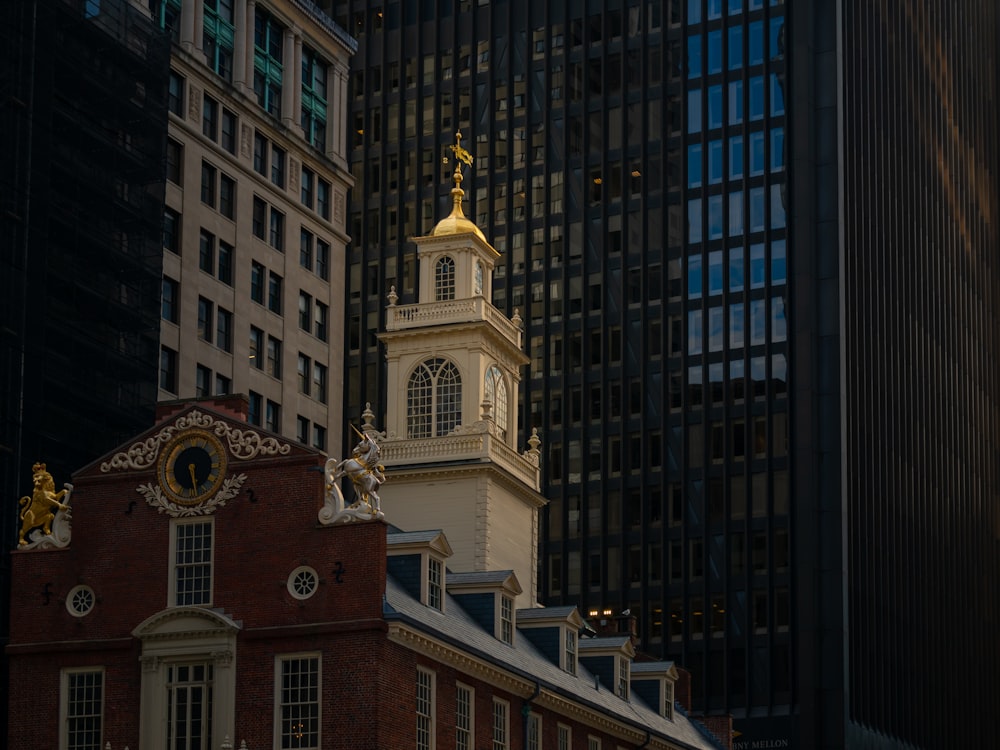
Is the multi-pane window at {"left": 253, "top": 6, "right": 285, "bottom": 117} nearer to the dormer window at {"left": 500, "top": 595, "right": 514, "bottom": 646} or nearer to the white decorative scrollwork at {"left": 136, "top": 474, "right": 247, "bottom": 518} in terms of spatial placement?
the dormer window at {"left": 500, "top": 595, "right": 514, "bottom": 646}

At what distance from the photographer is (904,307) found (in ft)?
523

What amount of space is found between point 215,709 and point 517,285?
312ft

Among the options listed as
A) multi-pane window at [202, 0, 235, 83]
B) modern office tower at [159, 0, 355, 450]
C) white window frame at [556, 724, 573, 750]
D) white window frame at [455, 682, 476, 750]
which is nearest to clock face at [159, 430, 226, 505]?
white window frame at [455, 682, 476, 750]

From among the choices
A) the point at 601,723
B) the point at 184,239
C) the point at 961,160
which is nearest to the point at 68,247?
the point at 184,239

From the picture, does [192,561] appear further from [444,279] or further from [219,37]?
[219,37]

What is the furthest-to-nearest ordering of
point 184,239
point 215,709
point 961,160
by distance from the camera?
point 961,160 → point 184,239 → point 215,709

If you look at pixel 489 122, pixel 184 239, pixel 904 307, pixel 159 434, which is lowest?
pixel 159 434

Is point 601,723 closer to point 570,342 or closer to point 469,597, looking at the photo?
point 469,597

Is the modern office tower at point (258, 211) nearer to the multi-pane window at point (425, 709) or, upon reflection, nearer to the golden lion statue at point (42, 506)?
the golden lion statue at point (42, 506)

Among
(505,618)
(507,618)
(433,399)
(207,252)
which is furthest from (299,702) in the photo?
(207,252)

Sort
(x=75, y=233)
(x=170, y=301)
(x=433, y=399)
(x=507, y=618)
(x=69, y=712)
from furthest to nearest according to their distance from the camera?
1. (x=170, y=301)
2. (x=75, y=233)
3. (x=433, y=399)
4. (x=507, y=618)
5. (x=69, y=712)

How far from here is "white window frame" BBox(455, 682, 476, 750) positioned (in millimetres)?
64062

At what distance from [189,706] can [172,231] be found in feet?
132

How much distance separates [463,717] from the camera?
6456 cm
